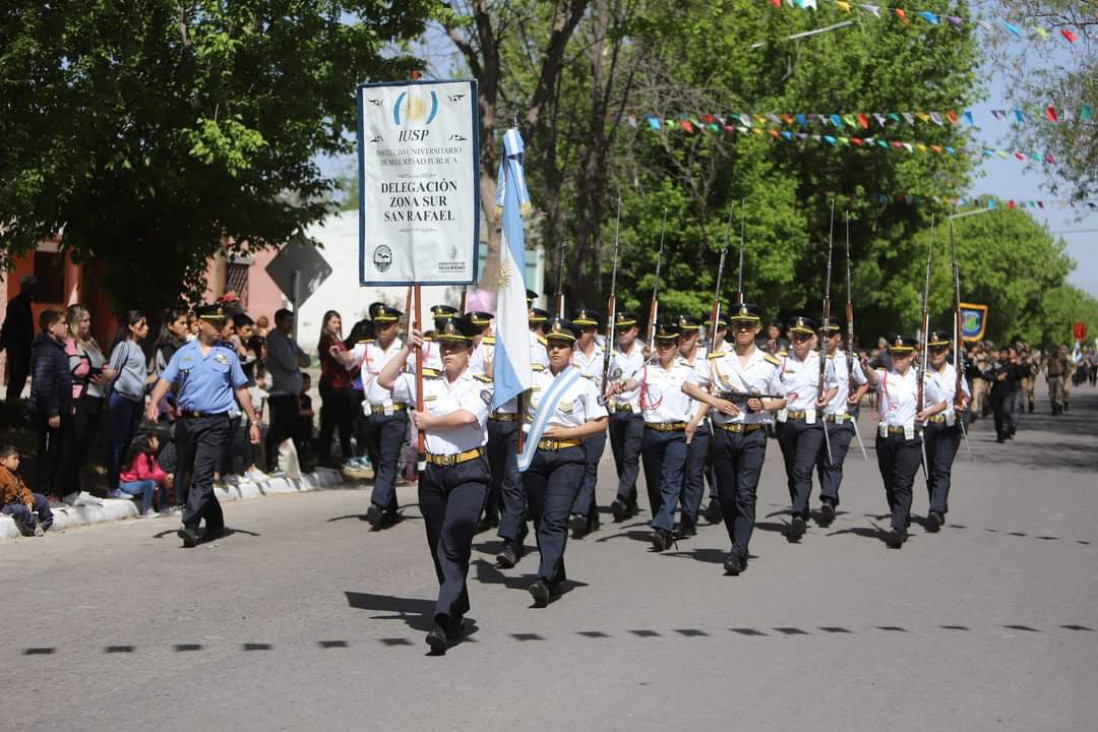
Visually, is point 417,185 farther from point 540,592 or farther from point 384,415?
point 384,415

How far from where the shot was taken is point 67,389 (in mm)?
12844

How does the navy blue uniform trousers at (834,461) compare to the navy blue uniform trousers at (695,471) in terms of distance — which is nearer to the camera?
the navy blue uniform trousers at (695,471)

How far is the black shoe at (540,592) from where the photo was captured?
9.15 metres

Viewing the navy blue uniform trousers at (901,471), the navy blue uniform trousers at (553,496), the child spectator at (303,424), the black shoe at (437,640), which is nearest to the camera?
the black shoe at (437,640)

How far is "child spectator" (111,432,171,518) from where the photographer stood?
44.1 ft

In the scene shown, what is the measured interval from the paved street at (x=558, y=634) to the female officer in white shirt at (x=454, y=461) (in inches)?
17.1

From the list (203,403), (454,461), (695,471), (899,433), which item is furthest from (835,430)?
(454,461)

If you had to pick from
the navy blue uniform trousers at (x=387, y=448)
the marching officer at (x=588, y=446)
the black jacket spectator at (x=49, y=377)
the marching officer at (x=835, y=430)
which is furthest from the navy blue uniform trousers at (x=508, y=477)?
the black jacket spectator at (x=49, y=377)

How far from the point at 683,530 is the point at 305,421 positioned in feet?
18.2

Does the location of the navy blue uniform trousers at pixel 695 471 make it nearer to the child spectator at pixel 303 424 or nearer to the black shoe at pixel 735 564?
the black shoe at pixel 735 564

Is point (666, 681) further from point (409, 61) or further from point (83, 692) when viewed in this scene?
point (409, 61)

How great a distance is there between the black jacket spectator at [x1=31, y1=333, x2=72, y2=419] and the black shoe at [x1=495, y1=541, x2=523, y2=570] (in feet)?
13.5

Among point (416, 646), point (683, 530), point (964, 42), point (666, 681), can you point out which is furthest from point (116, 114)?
point (964, 42)

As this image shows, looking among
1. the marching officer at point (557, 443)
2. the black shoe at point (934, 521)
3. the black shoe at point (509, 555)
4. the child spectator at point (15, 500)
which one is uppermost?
the marching officer at point (557, 443)
